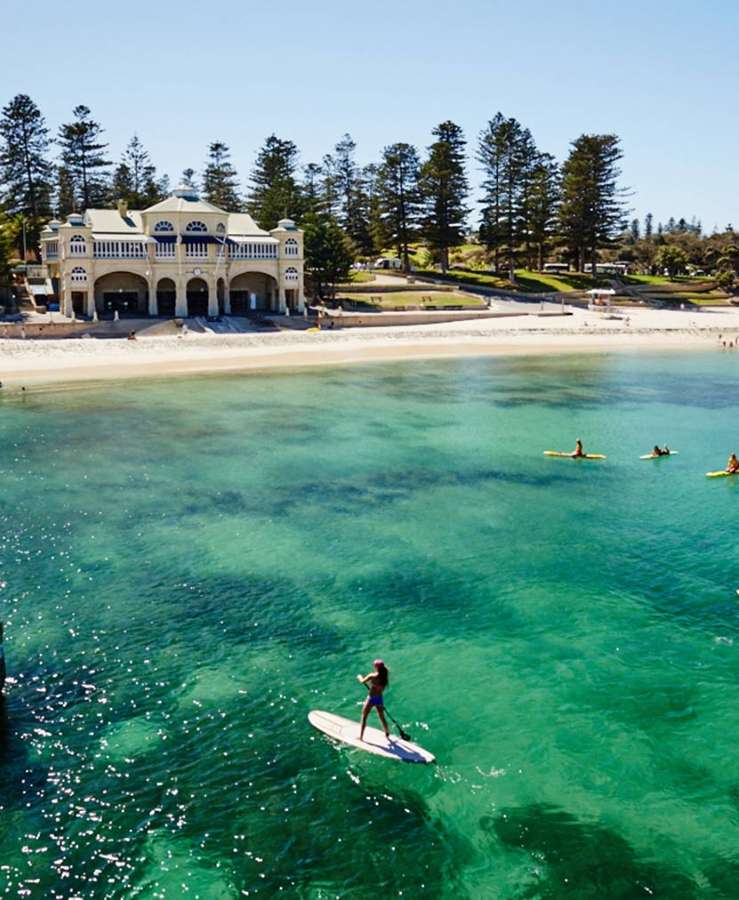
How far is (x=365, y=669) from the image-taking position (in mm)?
17094

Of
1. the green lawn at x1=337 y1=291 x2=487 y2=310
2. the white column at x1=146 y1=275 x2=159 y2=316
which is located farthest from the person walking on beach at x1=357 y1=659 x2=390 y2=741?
the green lawn at x1=337 y1=291 x2=487 y2=310

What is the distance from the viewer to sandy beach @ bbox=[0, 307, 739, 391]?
59.7 m

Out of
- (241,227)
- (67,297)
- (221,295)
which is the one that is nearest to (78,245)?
(67,297)

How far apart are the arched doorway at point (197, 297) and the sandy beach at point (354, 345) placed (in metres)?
7.63

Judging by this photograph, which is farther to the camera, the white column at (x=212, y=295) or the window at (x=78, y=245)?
the white column at (x=212, y=295)

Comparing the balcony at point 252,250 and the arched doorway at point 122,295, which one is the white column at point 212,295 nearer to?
the balcony at point 252,250

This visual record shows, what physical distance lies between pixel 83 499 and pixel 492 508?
13897 mm

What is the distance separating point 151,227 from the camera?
7356cm

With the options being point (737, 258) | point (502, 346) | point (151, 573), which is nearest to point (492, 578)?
point (151, 573)

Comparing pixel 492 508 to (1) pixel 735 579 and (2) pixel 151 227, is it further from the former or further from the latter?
(2) pixel 151 227

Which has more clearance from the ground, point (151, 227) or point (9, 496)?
point (151, 227)

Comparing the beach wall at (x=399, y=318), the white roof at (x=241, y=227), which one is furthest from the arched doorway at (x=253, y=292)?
the beach wall at (x=399, y=318)

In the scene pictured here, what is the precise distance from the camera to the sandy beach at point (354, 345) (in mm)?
59719

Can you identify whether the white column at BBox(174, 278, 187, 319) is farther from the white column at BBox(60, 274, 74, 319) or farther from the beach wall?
the beach wall
